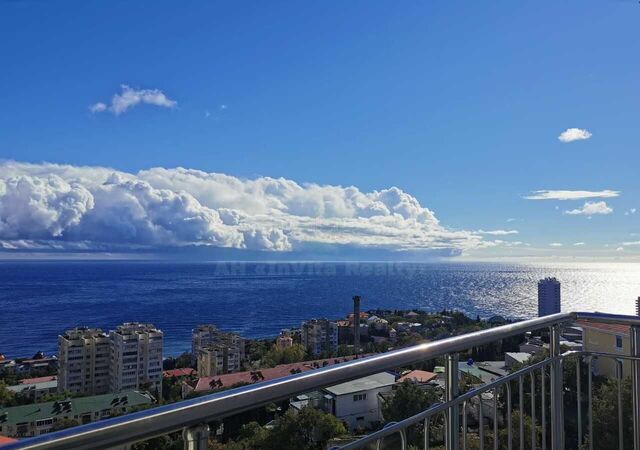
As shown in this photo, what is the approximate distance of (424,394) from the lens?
5.09 ft

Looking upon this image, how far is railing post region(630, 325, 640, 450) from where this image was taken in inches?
89.7

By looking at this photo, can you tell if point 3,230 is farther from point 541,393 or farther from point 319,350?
point 541,393

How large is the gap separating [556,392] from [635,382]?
18.4 inches

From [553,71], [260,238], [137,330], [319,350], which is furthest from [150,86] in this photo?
[260,238]

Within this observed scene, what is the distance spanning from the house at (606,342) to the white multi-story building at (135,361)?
2008 cm

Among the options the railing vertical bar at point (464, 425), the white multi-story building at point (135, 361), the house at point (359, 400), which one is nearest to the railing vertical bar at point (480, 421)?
the railing vertical bar at point (464, 425)

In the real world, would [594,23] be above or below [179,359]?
above

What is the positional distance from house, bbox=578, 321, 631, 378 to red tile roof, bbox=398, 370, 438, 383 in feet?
3.76

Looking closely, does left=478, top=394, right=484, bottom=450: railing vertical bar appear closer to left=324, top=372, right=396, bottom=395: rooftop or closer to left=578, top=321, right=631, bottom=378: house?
left=324, top=372, right=396, bottom=395: rooftop

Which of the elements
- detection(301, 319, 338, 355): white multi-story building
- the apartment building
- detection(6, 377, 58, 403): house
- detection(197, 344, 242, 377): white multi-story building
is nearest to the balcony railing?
detection(6, 377, 58, 403): house

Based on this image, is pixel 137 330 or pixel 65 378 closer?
pixel 65 378

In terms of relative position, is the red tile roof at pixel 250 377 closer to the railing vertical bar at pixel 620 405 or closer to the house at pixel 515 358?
the house at pixel 515 358

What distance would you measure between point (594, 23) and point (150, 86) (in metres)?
24.3

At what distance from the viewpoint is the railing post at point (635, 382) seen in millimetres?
2279
